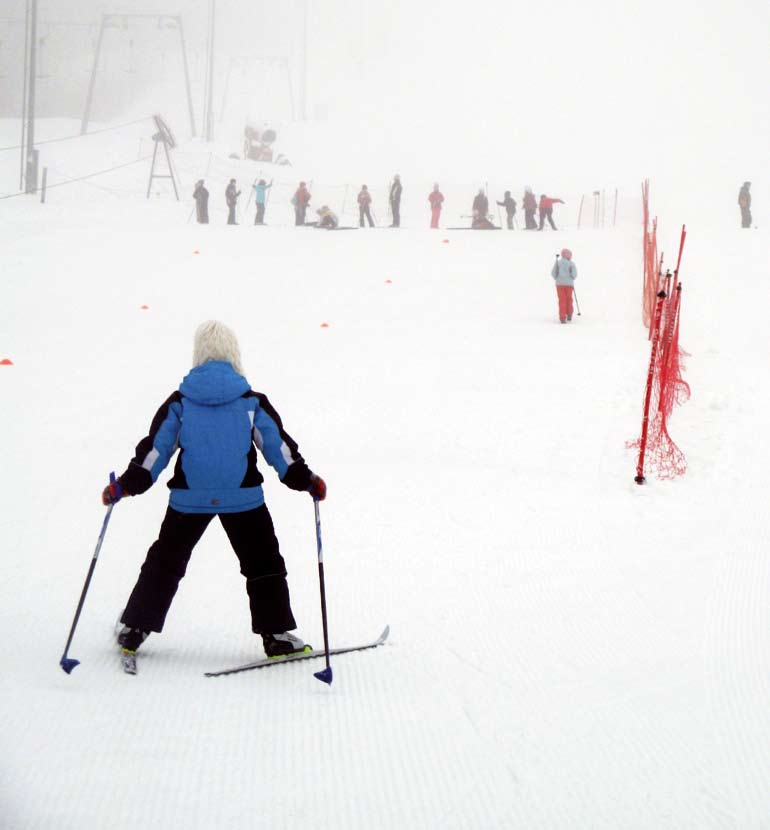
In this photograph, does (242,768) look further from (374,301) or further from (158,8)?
(158,8)

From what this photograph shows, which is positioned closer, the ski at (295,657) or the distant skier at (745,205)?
the ski at (295,657)

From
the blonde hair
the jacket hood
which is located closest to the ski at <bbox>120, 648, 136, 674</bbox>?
the jacket hood

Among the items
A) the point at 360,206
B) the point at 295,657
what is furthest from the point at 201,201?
the point at 295,657

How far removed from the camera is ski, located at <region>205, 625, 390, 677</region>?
4.24 meters

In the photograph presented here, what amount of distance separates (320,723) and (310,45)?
8519 centimetres

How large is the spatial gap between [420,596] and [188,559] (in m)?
1.57

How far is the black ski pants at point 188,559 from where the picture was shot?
4.24 meters

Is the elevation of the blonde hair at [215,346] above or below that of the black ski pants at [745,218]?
below

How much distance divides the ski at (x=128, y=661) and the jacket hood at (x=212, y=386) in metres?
1.17

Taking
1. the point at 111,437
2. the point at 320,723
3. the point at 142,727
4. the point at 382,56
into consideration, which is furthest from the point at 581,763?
the point at 382,56

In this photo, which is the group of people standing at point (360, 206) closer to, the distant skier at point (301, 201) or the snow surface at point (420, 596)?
the distant skier at point (301, 201)

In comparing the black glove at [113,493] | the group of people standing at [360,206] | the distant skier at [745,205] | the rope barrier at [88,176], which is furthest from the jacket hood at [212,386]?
the distant skier at [745,205]

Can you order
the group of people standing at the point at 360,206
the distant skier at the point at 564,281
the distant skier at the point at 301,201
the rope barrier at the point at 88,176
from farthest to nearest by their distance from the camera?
the rope barrier at the point at 88,176
the distant skier at the point at 301,201
the group of people standing at the point at 360,206
the distant skier at the point at 564,281

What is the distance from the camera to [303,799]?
10.6 ft
